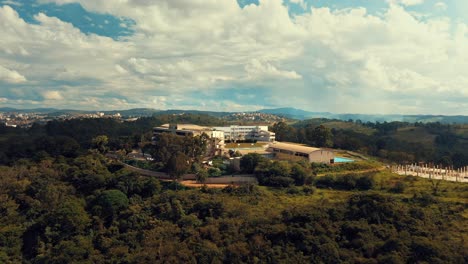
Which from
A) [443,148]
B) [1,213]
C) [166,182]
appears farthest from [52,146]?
[443,148]

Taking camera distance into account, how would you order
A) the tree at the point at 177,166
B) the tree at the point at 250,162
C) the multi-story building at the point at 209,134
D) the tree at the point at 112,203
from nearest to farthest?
the tree at the point at 112,203 < the tree at the point at 177,166 < the tree at the point at 250,162 < the multi-story building at the point at 209,134

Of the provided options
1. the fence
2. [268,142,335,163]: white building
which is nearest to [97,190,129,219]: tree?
[268,142,335,163]: white building

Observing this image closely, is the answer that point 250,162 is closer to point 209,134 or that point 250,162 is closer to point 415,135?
point 209,134

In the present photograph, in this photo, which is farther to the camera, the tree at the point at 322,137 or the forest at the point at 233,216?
the tree at the point at 322,137

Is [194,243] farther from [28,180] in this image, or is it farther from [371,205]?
[28,180]

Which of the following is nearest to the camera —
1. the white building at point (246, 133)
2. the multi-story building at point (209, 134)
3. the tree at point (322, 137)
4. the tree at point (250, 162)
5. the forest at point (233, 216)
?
the forest at point (233, 216)

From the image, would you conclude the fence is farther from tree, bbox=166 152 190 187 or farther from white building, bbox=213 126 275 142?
white building, bbox=213 126 275 142

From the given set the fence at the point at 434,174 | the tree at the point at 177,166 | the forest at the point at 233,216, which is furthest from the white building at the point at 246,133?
the tree at the point at 177,166

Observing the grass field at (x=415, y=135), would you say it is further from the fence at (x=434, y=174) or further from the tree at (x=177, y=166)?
the tree at (x=177, y=166)

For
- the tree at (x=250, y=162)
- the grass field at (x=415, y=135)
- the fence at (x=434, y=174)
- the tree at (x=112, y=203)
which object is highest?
the grass field at (x=415, y=135)
